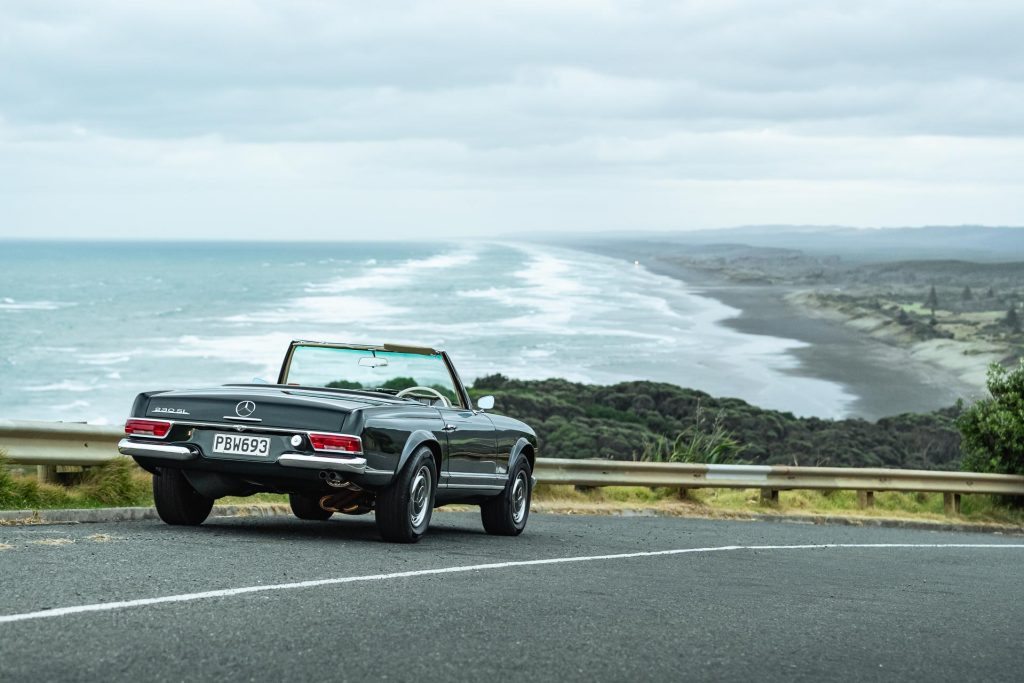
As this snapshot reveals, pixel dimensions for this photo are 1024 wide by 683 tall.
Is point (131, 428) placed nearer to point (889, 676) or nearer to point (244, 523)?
point (244, 523)

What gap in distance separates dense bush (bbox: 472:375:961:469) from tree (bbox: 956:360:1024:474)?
38.6 ft

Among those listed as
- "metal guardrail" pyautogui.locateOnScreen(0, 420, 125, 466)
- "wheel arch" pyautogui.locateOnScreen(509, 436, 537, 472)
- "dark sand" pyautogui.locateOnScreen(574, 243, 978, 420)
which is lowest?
"dark sand" pyautogui.locateOnScreen(574, 243, 978, 420)

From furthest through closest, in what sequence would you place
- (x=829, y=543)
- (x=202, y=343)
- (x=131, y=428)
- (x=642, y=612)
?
(x=202, y=343)
(x=829, y=543)
(x=131, y=428)
(x=642, y=612)

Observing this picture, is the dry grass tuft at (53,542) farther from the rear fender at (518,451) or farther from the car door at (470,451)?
the rear fender at (518,451)

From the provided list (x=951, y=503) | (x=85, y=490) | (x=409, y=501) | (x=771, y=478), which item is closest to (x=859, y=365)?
(x=951, y=503)

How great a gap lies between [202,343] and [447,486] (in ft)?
236

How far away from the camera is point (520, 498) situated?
12.6m

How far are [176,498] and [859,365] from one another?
6008cm

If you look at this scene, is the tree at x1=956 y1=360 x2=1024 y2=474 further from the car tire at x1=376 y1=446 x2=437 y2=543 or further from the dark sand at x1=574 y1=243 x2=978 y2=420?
the dark sand at x1=574 y1=243 x2=978 y2=420

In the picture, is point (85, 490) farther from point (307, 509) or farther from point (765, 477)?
point (765, 477)

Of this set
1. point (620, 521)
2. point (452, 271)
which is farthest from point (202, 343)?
point (452, 271)

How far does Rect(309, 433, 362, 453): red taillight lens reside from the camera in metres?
9.64

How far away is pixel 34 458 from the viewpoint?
11.7m

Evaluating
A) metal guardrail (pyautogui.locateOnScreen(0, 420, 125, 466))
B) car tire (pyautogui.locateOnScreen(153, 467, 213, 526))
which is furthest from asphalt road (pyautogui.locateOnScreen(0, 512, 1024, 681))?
metal guardrail (pyautogui.locateOnScreen(0, 420, 125, 466))
